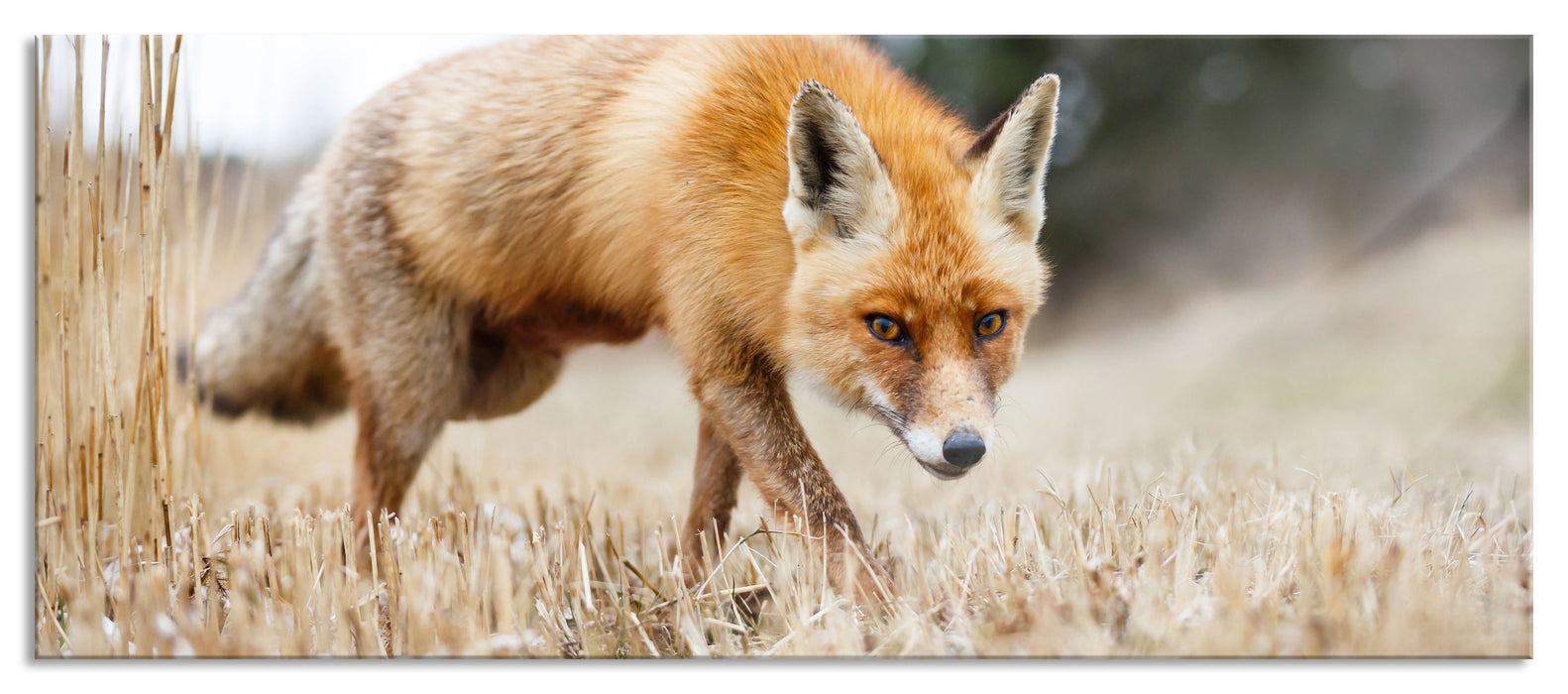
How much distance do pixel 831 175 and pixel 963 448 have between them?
2.58 ft

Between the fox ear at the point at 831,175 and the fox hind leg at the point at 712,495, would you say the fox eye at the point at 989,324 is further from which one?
the fox hind leg at the point at 712,495

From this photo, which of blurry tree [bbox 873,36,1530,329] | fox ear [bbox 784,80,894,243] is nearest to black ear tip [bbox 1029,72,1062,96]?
fox ear [bbox 784,80,894,243]

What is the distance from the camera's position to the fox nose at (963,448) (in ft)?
7.65

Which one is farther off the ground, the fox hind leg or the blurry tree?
the blurry tree

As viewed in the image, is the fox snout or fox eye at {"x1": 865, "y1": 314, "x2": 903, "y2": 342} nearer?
the fox snout


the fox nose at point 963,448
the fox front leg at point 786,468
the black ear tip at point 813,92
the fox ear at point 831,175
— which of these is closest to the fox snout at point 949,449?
the fox nose at point 963,448

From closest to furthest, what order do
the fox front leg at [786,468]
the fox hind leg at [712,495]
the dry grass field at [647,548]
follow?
the dry grass field at [647,548] < the fox front leg at [786,468] < the fox hind leg at [712,495]

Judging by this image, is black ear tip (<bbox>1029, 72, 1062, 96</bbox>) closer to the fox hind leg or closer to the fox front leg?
the fox front leg

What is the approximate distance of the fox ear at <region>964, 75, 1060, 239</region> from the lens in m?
2.57

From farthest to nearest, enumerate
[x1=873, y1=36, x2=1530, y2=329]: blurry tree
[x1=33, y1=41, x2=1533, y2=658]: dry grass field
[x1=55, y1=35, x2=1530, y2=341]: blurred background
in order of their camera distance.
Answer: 1. [x1=873, y1=36, x2=1530, y2=329]: blurry tree
2. [x1=55, y1=35, x2=1530, y2=341]: blurred background
3. [x1=33, y1=41, x2=1533, y2=658]: dry grass field

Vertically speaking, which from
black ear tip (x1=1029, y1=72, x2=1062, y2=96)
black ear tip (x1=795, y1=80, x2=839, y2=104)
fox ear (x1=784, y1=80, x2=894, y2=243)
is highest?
black ear tip (x1=1029, y1=72, x2=1062, y2=96)

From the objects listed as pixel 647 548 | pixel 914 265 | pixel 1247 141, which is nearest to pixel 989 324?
pixel 914 265

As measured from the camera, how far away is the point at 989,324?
8.52 ft

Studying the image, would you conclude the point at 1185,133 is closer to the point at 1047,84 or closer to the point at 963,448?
the point at 1047,84
